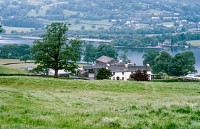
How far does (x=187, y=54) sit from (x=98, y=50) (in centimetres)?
5150

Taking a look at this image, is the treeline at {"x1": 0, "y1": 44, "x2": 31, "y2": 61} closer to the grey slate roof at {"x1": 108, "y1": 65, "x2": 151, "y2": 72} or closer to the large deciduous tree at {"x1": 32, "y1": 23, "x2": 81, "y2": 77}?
the grey slate roof at {"x1": 108, "y1": 65, "x2": 151, "y2": 72}

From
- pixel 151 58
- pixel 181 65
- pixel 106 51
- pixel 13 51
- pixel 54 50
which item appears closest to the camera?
pixel 54 50

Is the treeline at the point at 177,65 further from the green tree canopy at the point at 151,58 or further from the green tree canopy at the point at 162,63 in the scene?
the green tree canopy at the point at 151,58

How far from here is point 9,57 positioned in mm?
179250

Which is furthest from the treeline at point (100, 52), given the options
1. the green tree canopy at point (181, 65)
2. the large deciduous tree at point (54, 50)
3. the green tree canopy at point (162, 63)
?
the large deciduous tree at point (54, 50)

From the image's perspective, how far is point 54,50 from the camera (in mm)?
67625

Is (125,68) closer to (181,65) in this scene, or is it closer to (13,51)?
(181,65)

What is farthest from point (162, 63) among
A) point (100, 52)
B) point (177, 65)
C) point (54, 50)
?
point (54, 50)

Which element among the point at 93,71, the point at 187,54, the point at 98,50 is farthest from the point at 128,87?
the point at 98,50

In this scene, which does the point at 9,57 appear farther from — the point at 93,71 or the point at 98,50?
the point at 93,71

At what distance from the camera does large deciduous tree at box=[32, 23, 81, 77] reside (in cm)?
6725

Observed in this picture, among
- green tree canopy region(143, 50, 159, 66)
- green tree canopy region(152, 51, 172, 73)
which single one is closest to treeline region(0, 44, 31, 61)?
green tree canopy region(143, 50, 159, 66)

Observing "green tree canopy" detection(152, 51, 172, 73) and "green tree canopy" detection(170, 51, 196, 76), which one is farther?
"green tree canopy" detection(152, 51, 172, 73)

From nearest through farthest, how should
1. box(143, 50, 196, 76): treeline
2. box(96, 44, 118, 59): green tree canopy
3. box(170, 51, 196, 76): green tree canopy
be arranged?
box(170, 51, 196, 76): green tree canopy
box(143, 50, 196, 76): treeline
box(96, 44, 118, 59): green tree canopy
